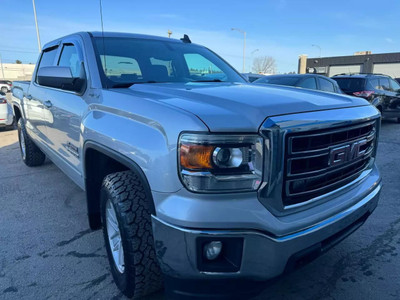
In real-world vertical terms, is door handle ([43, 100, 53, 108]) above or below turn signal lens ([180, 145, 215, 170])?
above

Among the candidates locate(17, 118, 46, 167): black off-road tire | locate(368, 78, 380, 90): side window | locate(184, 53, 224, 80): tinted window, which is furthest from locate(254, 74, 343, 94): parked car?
locate(17, 118, 46, 167): black off-road tire

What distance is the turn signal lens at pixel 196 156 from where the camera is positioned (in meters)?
1.58

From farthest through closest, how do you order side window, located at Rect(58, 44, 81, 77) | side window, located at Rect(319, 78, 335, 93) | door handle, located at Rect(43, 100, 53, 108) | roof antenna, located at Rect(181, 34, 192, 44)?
side window, located at Rect(319, 78, 335, 93), roof antenna, located at Rect(181, 34, 192, 44), door handle, located at Rect(43, 100, 53, 108), side window, located at Rect(58, 44, 81, 77)

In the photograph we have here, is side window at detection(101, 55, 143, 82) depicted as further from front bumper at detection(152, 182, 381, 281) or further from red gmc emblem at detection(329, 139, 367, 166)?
red gmc emblem at detection(329, 139, 367, 166)

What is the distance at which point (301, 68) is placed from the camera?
5459 cm

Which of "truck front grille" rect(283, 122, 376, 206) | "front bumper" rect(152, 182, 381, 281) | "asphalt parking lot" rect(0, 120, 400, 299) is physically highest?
"truck front grille" rect(283, 122, 376, 206)

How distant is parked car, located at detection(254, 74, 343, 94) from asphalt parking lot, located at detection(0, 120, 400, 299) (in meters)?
4.13

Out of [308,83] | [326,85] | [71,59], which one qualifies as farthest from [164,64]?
[326,85]

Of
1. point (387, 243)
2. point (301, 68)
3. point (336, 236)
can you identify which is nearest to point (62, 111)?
point (336, 236)

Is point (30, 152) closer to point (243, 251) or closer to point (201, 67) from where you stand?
point (201, 67)

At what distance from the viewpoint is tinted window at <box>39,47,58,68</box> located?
398 centimetres

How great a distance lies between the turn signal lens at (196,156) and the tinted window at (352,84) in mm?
9463

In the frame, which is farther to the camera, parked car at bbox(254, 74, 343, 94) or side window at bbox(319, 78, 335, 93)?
side window at bbox(319, 78, 335, 93)

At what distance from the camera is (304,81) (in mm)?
7844
